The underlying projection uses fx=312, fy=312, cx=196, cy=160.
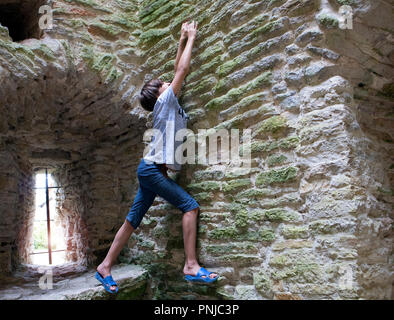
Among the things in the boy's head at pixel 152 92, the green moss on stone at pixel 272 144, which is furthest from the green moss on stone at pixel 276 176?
the boy's head at pixel 152 92

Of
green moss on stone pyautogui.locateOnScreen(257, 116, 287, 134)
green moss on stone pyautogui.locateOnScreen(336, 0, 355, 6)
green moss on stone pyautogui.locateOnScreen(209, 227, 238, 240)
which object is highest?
green moss on stone pyautogui.locateOnScreen(336, 0, 355, 6)

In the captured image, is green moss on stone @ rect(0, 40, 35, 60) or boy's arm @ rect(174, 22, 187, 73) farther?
boy's arm @ rect(174, 22, 187, 73)

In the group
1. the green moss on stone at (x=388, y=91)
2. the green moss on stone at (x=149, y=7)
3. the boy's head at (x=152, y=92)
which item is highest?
the green moss on stone at (x=149, y=7)

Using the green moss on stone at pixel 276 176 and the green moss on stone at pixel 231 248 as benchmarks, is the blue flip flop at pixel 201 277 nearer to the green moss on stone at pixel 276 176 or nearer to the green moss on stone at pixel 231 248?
the green moss on stone at pixel 231 248

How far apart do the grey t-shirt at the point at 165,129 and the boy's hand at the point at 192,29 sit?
0.46m

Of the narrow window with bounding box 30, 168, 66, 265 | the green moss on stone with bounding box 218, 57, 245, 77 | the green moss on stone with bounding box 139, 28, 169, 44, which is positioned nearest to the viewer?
the green moss on stone with bounding box 218, 57, 245, 77

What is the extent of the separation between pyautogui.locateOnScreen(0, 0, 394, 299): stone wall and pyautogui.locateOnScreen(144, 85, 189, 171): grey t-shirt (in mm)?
211

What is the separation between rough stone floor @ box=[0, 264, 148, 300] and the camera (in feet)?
7.14

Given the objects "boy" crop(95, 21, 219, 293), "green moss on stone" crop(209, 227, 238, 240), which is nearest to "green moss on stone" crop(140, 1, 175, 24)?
"boy" crop(95, 21, 219, 293)

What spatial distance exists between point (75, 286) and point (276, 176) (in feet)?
5.82

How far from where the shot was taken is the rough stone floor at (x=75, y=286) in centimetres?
218

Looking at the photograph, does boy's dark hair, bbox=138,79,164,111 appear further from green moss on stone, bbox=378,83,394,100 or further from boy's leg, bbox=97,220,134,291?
green moss on stone, bbox=378,83,394,100

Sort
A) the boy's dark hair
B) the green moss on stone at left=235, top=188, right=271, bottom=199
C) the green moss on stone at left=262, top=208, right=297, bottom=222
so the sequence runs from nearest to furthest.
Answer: the green moss on stone at left=262, top=208, right=297, bottom=222 → the green moss on stone at left=235, top=188, right=271, bottom=199 → the boy's dark hair

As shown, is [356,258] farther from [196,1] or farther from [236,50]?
[196,1]
